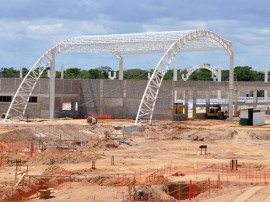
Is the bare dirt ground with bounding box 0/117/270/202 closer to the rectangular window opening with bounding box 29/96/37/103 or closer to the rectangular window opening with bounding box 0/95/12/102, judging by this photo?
the rectangular window opening with bounding box 29/96/37/103

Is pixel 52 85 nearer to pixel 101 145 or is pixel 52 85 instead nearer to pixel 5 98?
pixel 5 98

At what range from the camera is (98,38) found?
64188mm

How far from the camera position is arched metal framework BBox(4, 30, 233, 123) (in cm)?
5875

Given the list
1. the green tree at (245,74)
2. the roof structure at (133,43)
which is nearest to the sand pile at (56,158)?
the roof structure at (133,43)

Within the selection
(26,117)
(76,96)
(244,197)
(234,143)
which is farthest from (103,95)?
(244,197)

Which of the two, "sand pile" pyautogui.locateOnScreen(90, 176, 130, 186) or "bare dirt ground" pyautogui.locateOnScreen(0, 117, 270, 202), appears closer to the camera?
"bare dirt ground" pyautogui.locateOnScreen(0, 117, 270, 202)

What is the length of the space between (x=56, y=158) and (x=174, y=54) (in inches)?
1062

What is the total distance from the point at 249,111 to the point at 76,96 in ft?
74.0

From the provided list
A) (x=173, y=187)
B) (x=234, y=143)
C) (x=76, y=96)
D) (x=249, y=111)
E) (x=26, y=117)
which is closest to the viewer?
(x=173, y=187)

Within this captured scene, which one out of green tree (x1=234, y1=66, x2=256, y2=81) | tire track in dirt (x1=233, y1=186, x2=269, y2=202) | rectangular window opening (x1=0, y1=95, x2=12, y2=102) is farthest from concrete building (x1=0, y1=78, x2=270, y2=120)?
green tree (x1=234, y1=66, x2=256, y2=81)

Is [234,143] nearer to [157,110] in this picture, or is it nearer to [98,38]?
[157,110]

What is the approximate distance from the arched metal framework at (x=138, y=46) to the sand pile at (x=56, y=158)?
22.5 metres

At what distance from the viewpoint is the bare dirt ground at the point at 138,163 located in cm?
2483

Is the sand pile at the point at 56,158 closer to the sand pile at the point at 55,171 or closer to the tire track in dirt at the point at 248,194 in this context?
the sand pile at the point at 55,171
